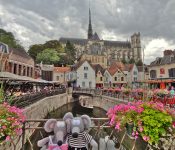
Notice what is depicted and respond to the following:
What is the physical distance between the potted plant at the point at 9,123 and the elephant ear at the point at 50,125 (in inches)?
18.6

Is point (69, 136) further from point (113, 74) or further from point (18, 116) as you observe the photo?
point (113, 74)

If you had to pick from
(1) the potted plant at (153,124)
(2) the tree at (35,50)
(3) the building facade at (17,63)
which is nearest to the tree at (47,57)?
(2) the tree at (35,50)

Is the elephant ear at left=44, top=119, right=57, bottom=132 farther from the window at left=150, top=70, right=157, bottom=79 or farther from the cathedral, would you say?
the cathedral

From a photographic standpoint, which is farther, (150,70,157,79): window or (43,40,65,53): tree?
(43,40,65,53): tree

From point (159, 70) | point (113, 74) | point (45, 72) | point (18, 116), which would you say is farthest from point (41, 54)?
point (18, 116)

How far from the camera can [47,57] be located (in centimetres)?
8000

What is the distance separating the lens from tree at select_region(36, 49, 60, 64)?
80.4 m

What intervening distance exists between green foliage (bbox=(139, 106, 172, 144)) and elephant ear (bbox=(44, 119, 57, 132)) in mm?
1684

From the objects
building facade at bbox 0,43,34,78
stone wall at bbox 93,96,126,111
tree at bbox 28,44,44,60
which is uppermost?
tree at bbox 28,44,44,60

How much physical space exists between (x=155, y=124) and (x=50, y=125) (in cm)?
200

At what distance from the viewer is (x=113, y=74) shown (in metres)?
68.6

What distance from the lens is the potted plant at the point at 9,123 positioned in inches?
152

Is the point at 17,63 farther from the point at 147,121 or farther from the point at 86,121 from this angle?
the point at 147,121

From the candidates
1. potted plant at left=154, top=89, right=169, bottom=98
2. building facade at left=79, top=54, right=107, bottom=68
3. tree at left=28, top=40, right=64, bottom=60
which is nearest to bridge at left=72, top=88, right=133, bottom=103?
potted plant at left=154, top=89, right=169, bottom=98
